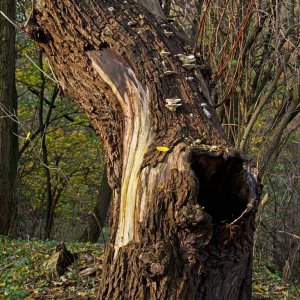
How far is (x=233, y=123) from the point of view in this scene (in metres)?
7.29

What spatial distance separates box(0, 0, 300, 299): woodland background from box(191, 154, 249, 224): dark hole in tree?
99cm

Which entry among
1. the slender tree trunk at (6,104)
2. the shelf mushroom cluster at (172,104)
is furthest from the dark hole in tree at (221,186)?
the slender tree trunk at (6,104)

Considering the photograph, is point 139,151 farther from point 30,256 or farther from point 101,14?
point 30,256

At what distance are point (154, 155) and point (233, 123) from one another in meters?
4.45

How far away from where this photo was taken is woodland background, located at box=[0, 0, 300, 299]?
18.2ft

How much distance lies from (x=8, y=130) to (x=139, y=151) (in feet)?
20.6

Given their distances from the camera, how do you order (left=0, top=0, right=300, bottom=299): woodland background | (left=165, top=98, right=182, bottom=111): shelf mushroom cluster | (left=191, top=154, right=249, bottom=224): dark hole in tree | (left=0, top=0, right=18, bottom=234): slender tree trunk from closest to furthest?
(left=191, top=154, right=249, bottom=224): dark hole in tree < (left=165, top=98, right=182, bottom=111): shelf mushroom cluster < (left=0, top=0, right=300, bottom=299): woodland background < (left=0, top=0, right=18, bottom=234): slender tree trunk

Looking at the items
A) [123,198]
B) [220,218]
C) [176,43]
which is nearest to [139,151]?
[123,198]

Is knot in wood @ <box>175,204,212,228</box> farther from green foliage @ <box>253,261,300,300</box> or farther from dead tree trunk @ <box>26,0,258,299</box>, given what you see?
green foliage @ <box>253,261,300,300</box>

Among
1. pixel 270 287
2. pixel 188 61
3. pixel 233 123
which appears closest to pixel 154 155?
pixel 188 61

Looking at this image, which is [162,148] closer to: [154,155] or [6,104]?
[154,155]

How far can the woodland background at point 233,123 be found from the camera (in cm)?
554

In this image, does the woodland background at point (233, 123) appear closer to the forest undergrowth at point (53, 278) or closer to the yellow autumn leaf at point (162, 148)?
the forest undergrowth at point (53, 278)

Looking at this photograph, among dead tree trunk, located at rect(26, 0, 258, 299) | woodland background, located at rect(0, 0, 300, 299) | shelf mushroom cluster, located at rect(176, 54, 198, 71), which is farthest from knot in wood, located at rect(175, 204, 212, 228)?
woodland background, located at rect(0, 0, 300, 299)
